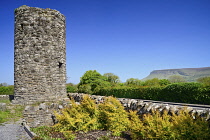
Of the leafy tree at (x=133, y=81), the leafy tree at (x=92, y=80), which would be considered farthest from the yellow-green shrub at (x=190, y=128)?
the leafy tree at (x=133, y=81)

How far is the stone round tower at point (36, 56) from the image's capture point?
12766mm

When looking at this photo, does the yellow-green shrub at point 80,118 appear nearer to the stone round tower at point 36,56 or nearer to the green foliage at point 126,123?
the green foliage at point 126,123

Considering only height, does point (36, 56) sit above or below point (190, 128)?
above

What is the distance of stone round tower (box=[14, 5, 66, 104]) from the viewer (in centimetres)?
1277

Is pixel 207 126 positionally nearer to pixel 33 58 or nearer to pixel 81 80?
pixel 33 58

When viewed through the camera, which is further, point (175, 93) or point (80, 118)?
point (175, 93)

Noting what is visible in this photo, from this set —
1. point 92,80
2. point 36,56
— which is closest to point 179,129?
point 36,56

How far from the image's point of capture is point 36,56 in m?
12.9

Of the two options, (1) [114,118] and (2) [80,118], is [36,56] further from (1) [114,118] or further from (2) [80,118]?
(1) [114,118]

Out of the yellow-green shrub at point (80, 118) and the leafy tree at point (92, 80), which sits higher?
the leafy tree at point (92, 80)

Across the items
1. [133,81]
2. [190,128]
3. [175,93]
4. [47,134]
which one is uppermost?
[133,81]

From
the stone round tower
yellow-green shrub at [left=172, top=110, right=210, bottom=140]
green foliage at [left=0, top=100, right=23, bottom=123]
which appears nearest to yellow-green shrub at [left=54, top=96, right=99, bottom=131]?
yellow-green shrub at [left=172, top=110, right=210, bottom=140]

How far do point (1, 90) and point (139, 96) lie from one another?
1826cm

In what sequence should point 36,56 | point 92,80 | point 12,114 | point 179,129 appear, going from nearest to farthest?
point 179,129 → point 12,114 → point 36,56 → point 92,80
